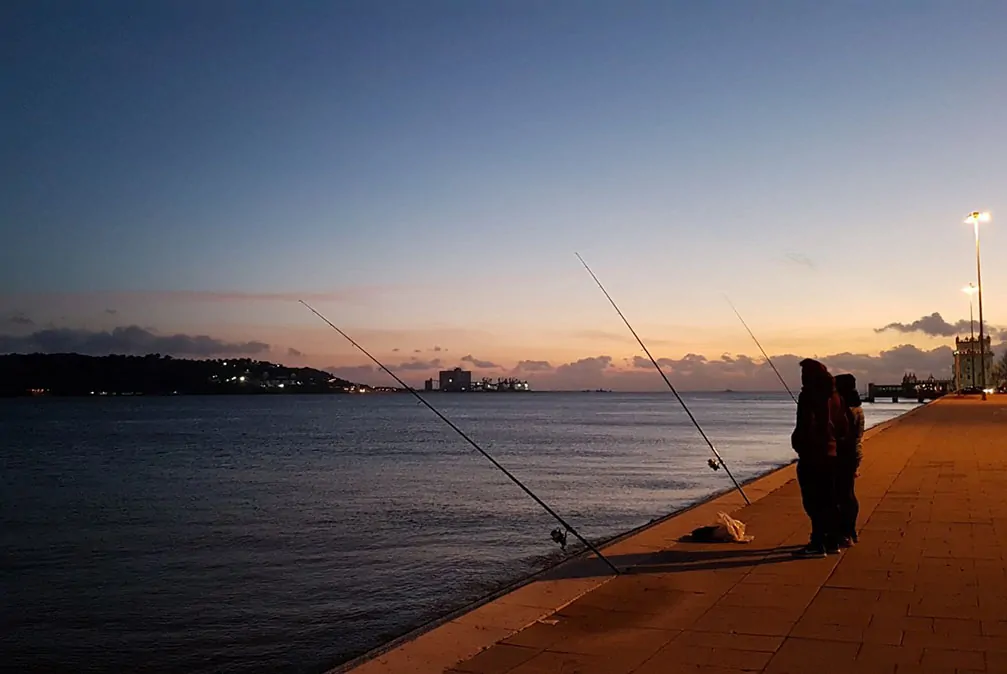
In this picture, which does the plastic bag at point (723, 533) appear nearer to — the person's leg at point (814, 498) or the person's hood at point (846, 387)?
the person's leg at point (814, 498)

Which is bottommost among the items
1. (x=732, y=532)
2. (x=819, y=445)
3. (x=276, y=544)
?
(x=276, y=544)

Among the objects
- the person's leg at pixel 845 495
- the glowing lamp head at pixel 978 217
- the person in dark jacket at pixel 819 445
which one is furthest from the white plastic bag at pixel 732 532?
the glowing lamp head at pixel 978 217

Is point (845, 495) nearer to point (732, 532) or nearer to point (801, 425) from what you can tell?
point (801, 425)

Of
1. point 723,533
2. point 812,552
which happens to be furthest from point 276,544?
point 812,552

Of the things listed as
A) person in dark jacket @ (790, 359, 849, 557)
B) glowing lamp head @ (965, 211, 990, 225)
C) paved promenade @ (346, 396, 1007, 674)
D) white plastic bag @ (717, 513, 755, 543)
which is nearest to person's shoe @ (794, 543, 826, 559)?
person in dark jacket @ (790, 359, 849, 557)

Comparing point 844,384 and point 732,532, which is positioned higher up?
point 844,384

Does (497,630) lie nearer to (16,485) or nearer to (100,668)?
(100,668)

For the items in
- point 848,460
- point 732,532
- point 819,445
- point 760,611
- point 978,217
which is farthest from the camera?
point 978,217

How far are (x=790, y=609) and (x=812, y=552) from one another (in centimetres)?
192

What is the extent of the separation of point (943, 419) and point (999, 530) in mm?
24972

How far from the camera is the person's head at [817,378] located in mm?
7676

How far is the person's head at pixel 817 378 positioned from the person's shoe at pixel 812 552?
133cm

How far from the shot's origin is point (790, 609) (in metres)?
6.01

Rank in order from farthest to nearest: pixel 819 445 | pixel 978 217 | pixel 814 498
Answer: pixel 978 217 → pixel 814 498 → pixel 819 445
